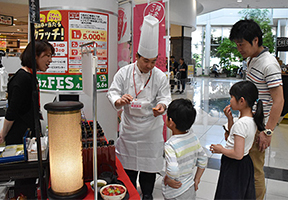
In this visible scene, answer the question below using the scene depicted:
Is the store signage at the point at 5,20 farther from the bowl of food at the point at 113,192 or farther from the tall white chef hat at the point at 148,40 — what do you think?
the bowl of food at the point at 113,192

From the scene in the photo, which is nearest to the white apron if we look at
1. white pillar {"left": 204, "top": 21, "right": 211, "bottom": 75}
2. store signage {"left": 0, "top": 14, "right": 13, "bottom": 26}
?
store signage {"left": 0, "top": 14, "right": 13, "bottom": 26}

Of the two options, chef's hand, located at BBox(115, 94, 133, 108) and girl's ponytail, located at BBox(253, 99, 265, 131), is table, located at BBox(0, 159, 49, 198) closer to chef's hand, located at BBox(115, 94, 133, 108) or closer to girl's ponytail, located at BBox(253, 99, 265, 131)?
chef's hand, located at BBox(115, 94, 133, 108)

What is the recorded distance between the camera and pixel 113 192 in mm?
1639

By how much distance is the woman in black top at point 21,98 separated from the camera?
2.19 meters

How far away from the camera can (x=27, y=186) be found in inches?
91.5

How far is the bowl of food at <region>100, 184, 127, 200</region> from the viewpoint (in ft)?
5.19

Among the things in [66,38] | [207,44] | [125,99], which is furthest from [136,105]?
[207,44]

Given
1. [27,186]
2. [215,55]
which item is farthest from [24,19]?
[215,55]

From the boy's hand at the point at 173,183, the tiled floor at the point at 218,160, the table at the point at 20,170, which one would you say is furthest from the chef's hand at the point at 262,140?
the table at the point at 20,170

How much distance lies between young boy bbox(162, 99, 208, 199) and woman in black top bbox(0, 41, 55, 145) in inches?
48.6

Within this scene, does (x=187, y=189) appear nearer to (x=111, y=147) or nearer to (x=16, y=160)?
(x=111, y=147)

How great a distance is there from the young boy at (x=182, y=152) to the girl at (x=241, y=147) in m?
0.17

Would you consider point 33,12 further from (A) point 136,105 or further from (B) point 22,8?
(B) point 22,8

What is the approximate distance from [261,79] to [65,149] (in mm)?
1453
